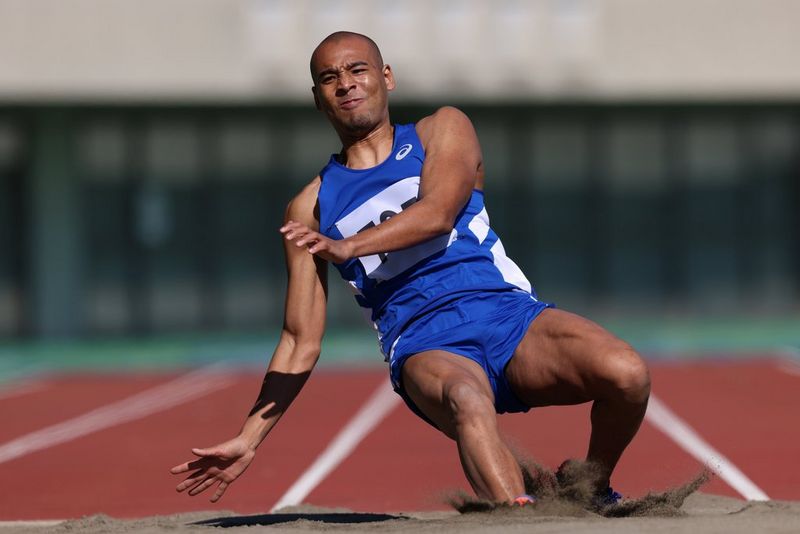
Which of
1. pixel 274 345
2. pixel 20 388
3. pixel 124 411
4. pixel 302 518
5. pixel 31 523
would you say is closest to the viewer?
pixel 302 518

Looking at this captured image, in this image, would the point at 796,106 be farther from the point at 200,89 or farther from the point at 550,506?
the point at 550,506

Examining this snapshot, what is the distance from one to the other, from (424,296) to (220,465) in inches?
36.0

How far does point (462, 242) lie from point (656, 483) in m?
2.86

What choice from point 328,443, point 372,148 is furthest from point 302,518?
point 328,443

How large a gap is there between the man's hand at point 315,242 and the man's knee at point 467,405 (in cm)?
53

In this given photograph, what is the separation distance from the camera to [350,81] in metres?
4.72

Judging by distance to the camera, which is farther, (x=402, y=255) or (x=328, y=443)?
(x=328, y=443)

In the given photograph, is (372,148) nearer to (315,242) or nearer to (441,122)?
(441,122)

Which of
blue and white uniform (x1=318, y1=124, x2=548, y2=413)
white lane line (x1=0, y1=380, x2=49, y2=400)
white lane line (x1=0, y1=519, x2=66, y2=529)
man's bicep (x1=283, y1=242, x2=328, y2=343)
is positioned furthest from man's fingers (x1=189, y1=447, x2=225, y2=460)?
white lane line (x1=0, y1=380, x2=49, y2=400)

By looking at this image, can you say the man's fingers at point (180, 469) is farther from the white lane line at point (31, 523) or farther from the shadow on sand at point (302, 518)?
the white lane line at point (31, 523)

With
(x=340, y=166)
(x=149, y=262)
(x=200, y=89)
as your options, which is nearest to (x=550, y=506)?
(x=340, y=166)

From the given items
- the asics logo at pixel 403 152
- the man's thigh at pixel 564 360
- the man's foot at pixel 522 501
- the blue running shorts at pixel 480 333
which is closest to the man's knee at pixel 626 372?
the man's thigh at pixel 564 360

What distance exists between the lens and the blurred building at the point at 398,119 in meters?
19.2

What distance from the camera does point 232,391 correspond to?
13.2m
